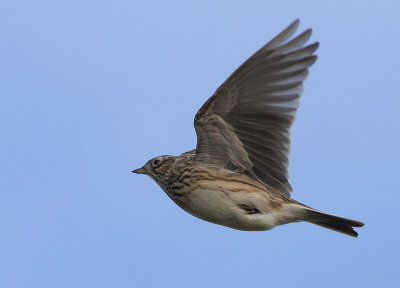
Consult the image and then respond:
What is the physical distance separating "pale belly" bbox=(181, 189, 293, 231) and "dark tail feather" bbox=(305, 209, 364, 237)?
0.91 feet

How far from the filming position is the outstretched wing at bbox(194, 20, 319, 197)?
29.7ft

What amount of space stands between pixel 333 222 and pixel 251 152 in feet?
4.14

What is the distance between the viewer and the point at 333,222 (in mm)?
9078

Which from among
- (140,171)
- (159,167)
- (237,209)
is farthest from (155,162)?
(237,209)

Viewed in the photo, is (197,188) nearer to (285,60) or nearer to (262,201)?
(262,201)

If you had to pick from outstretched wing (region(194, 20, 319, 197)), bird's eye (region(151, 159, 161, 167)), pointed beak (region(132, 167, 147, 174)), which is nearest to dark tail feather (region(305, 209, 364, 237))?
outstretched wing (region(194, 20, 319, 197))

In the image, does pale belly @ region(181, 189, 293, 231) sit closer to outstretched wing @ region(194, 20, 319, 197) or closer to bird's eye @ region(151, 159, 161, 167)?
outstretched wing @ region(194, 20, 319, 197)

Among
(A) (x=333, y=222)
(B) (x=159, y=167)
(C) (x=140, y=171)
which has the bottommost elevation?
(A) (x=333, y=222)

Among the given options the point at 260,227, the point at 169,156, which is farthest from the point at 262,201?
the point at 169,156

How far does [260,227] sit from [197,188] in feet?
2.72

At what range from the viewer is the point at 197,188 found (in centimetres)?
894

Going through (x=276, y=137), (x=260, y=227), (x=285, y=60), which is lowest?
(x=260, y=227)

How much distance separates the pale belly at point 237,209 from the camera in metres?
8.70

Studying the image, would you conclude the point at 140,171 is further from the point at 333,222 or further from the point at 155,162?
the point at 333,222
